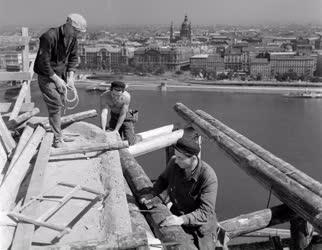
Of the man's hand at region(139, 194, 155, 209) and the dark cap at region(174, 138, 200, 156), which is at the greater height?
the dark cap at region(174, 138, 200, 156)

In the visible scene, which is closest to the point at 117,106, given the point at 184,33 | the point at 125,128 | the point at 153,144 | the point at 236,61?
the point at 125,128

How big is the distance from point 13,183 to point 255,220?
1039 mm

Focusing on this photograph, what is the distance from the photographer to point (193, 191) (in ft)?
5.63

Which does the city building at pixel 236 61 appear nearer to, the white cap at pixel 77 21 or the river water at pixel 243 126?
the river water at pixel 243 126

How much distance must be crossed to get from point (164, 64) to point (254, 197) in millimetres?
40114

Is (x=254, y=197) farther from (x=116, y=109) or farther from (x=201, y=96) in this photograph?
(x=201, y=96)

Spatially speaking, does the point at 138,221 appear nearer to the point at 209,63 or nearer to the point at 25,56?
the point at 25,56

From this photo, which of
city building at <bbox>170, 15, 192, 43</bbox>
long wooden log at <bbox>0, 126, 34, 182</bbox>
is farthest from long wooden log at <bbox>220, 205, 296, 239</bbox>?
city building at <bbox>170, 15, 192, 43</bbox>

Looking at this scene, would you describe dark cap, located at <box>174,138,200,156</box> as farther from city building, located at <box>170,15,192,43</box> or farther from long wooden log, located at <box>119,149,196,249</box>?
city building, located at <box>170,15,192,43</box>

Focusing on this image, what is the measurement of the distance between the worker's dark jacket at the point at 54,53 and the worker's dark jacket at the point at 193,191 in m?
0.86

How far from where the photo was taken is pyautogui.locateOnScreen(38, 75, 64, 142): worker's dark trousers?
7.93 feet

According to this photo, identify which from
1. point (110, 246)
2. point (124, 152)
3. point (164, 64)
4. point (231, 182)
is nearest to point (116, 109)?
point (124, 152)

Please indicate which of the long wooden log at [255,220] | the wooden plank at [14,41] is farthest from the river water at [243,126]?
the long wooden log at [255,220]

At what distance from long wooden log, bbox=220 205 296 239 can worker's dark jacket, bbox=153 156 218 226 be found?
0.42 m
